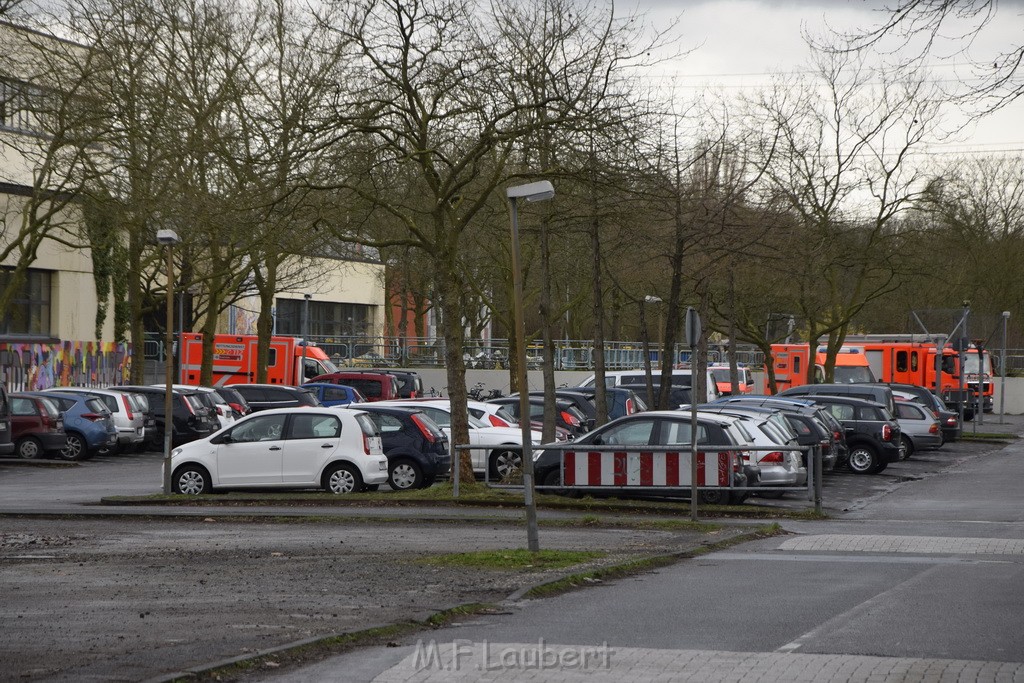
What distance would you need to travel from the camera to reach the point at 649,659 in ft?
27.8

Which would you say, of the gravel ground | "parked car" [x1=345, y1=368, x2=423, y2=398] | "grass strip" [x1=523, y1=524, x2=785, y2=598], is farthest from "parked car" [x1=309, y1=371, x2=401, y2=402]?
"grass strip" [x1=523, y1=524, x2=785, y2=598]

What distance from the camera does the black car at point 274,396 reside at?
38.6 meters

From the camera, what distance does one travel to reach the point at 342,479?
2183 cm

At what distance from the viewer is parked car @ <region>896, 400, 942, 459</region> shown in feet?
112

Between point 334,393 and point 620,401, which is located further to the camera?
point 334,393

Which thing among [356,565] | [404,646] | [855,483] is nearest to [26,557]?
[356,565]

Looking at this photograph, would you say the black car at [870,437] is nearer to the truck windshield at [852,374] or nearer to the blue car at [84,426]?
the blue car at [84,426]

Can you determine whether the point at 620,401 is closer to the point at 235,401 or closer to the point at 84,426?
the point at 235,401

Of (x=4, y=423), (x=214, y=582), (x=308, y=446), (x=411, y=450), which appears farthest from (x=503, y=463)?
(x=4, y=423)

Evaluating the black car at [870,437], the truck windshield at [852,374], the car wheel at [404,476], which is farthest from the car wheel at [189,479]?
the truck windshield at [852,374]

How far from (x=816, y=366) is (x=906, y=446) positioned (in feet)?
81.2

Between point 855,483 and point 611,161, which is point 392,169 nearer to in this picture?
point 611,161

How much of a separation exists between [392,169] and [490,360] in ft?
124

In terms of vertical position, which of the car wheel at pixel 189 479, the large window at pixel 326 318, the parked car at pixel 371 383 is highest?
the large window at pixel 326 318
